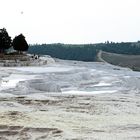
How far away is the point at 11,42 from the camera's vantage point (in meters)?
50.7

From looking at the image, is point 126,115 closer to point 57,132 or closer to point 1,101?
point 57,132

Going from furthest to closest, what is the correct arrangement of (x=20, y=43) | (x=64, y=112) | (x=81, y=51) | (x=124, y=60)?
A: (x=81, y=51), (x=124, y=60), (x=20, y=43), (x=64, y=112)

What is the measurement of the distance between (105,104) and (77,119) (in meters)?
3.96

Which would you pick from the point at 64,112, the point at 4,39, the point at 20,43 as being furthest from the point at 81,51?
the point at 64,112

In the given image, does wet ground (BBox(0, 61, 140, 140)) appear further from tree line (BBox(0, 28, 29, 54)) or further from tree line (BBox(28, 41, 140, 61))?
tree line (BBox(28, 41, 140, 61))

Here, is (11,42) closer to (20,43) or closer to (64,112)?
(20,43)

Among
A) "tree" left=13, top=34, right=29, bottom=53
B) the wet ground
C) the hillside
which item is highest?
"tree" left=13, top=34, right=29, bottom=53

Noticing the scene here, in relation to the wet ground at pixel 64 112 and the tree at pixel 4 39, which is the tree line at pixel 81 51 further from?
the wet ground at pixel 64 112

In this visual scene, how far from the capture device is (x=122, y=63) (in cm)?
6781

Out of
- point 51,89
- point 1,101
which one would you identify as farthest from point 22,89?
point 1,101

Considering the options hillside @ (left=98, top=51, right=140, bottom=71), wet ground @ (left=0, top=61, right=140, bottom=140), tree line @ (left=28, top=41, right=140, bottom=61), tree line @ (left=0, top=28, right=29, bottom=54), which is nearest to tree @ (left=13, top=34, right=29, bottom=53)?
tree line @ (left=0, top=28, right=29, bottom=54)

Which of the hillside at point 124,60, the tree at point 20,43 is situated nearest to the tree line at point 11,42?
the tree at point 20,43

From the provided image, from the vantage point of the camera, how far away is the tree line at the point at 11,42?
49256 mm

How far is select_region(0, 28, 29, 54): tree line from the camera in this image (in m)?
49.3
